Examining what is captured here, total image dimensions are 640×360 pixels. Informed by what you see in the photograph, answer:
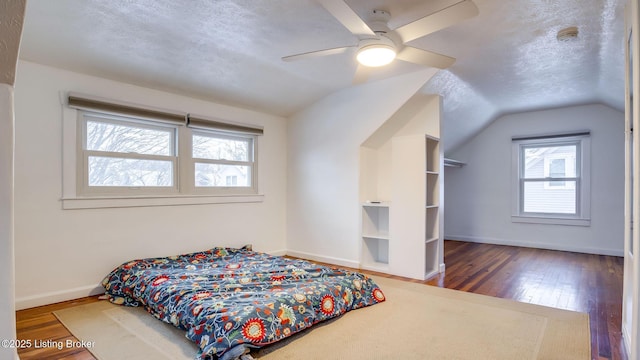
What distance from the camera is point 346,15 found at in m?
1.97

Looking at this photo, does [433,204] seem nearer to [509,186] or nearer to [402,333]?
[402,333]

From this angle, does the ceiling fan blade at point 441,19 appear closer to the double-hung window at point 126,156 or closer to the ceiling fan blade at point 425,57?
the ceiling fan blade at point 425,57

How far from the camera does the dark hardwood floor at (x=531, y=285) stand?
7.63ft

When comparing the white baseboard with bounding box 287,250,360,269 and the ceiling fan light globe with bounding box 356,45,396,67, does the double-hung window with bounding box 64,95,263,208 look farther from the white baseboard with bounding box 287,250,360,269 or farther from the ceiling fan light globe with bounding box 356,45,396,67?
the ceiling fan light globe with bounding box 356,45,396,67

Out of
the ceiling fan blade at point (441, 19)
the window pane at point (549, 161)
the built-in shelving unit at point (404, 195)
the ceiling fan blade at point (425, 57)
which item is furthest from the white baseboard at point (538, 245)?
the ceiling fan blade at point (441, 19)

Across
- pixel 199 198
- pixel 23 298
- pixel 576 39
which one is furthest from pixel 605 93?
pixel 23 298

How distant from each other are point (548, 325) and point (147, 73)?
423 centimetres

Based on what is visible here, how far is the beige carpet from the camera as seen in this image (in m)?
2.11

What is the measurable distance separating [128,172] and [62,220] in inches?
29.5

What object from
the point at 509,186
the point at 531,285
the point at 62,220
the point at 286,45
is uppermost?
the point at 286,45

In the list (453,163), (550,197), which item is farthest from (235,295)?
(550,197)

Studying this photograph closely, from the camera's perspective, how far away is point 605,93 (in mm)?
4582

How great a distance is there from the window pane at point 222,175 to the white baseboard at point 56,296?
1.53 meters

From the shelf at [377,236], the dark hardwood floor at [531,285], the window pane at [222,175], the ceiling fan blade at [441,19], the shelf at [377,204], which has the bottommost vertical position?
the dark hardwood floor at [531,285]
